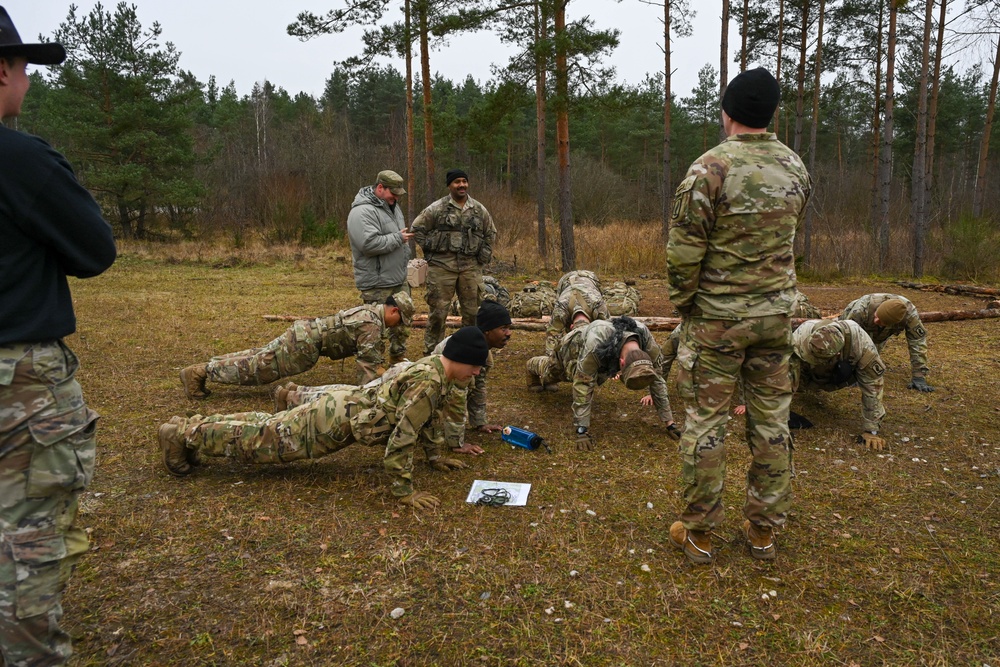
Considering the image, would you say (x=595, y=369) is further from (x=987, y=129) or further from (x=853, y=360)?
(x=987, y=129)

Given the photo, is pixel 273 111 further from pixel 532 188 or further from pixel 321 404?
pixel 321 404

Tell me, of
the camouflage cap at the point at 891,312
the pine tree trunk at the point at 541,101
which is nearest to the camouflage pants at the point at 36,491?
the camouflage cap at the point at 891,312

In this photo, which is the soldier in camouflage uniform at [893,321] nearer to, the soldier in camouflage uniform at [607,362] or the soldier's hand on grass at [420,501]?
the soldier in camouflage uniform at [607,362]

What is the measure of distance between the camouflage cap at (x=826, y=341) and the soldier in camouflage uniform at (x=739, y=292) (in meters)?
2.19

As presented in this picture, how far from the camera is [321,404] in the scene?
13.1 feet

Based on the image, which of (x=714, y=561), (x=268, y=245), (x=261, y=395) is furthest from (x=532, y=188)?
(x=714, y=561)

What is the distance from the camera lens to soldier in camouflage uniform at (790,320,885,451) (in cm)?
488

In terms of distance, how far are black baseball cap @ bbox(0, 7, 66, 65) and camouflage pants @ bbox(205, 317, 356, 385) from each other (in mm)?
3638

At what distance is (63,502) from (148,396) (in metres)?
4.22

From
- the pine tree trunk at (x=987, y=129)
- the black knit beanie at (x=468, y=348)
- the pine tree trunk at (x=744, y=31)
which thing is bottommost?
the black knit beanie at (x=468, y=348)

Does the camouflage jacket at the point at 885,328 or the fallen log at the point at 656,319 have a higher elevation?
the camouflage jacket at the point at 885,328

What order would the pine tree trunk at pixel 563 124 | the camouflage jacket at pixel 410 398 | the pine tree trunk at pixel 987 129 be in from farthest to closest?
the pine tree trunk at pixel 987 129
the pine tree trunk at pixel 563 124
the camouflage jacket at pixel 410 398

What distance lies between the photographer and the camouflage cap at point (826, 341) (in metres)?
4.95

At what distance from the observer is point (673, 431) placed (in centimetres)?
517
